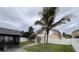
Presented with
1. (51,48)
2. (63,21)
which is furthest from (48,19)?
(51,48)

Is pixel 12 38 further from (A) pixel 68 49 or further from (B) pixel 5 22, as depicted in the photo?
(A) pixel 68 49

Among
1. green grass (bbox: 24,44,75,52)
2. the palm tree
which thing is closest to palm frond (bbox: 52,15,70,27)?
the palm tree

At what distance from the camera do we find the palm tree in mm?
2293

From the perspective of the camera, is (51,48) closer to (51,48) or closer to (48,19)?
(51,48)

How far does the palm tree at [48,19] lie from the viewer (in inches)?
90.3

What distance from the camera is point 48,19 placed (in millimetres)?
2318

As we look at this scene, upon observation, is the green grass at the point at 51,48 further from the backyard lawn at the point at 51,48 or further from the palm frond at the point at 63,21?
the palm frond at the point at 63,21

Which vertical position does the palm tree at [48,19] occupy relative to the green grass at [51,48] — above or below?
above

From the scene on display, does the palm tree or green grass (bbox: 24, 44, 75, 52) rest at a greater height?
the palm tree

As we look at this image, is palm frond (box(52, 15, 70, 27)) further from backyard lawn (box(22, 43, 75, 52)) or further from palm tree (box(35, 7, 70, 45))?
backyard lawn (box(22, 43, 75, 52))

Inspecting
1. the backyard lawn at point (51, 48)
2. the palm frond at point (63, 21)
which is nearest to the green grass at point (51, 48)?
the backyard lawn at point (51, 48)

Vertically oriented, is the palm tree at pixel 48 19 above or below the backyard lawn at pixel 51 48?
above

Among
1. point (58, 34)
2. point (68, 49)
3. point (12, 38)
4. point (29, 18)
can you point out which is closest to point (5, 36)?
point (12, 38)

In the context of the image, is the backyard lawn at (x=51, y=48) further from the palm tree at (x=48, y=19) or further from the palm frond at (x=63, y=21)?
the palm frond at (x=63, y=21)
